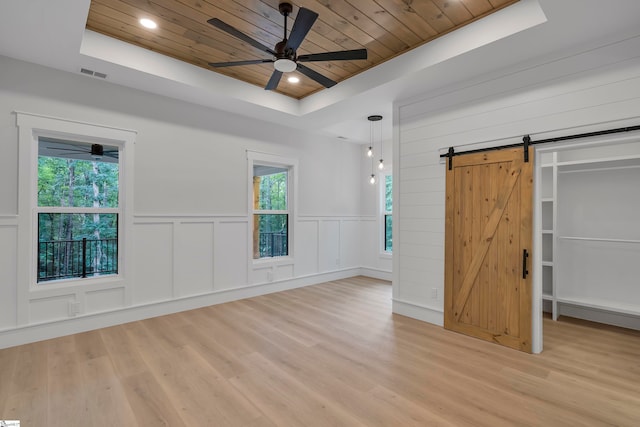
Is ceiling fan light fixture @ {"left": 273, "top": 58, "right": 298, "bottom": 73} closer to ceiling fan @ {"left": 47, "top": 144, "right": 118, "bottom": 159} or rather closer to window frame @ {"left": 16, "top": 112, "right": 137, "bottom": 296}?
window frame @ {"left": 16, "top": 112, "right": 137, "bottom": 296}

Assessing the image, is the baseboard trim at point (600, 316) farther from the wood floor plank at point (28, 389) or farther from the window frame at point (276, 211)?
the wood floor plank at point (28, 389)

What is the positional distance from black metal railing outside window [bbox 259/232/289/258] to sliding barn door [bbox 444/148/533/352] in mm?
3107

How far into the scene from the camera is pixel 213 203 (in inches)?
193

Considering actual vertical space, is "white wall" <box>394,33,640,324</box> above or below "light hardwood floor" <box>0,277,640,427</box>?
above

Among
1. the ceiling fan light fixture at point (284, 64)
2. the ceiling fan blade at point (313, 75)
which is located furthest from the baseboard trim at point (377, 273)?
the ceiling fan light fixture at point (284, 64)

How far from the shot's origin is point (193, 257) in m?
4.66

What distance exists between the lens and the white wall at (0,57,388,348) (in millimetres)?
3361

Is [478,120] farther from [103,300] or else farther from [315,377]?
[103,300]

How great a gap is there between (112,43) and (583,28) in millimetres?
4622

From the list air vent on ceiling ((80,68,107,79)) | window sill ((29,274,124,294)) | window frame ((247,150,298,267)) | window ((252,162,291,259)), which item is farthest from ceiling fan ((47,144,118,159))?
window ((252,162,291,259))

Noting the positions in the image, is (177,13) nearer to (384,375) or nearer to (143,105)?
(143,105)

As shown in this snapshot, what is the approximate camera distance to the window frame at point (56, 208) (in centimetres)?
339

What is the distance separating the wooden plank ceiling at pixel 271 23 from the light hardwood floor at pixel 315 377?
3320mm

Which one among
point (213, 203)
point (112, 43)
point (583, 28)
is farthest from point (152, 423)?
point (583, 28)
